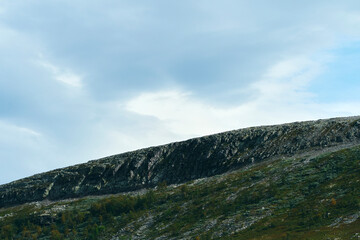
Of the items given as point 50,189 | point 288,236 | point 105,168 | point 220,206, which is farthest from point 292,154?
A: point 50,189

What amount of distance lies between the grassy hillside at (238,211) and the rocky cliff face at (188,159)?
33.2ft

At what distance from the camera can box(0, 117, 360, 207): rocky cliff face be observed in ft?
287

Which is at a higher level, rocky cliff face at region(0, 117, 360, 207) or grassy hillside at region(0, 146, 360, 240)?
rocky cliff face at region(0, 117, 360, 207)

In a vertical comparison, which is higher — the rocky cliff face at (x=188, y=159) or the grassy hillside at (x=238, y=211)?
the rocky cliff face at (x=188, y=159)

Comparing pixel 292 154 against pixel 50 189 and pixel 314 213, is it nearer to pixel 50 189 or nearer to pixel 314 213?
pixel 314 213

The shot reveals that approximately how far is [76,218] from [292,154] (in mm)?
47321

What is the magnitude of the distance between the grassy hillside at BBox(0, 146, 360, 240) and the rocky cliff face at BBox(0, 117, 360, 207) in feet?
33.2

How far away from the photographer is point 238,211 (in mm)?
56094

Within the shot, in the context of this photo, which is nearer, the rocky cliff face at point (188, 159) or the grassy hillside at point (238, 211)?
the grassy hillside at point (238, 211)

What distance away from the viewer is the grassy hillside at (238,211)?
4459 cm

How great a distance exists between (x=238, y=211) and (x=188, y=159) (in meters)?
48.4

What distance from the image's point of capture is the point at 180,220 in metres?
60.7

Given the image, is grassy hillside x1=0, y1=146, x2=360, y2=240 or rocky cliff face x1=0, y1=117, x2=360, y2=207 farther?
rocky cliff face x1=0, y1=117, x2=360, y2=207

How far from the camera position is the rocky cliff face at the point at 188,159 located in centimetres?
8748
